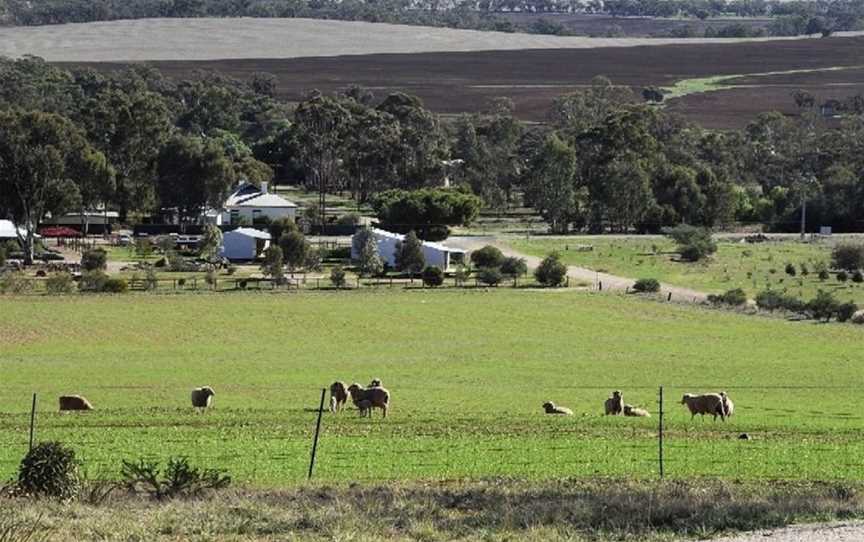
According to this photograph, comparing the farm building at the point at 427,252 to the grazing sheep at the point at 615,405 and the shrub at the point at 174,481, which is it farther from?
the shrub at the point at 174,481

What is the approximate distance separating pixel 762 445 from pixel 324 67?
17496cm

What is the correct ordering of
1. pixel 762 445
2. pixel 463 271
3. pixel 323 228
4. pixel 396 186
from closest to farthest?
pixel 762 445, pixel 463 271, pixel 323 228, pixel 396 186

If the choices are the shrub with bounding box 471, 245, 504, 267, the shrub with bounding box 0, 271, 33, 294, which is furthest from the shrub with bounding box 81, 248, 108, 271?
the shrub with bounding box 471, 245, 504, 267

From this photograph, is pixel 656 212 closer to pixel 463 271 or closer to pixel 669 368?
pixel 463 271

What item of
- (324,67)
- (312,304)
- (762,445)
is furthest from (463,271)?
(324,67)

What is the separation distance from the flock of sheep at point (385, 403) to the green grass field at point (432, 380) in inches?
16.5

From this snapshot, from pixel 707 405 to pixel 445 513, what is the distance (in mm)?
13332

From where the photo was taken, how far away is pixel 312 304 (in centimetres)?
5566

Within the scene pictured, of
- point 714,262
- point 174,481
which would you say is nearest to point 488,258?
point 714,262

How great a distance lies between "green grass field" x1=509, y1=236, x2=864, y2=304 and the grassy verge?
43856mm

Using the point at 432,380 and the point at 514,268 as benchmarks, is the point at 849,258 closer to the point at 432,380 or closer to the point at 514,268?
the point at 514,268

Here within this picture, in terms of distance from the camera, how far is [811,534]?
14.2 metres

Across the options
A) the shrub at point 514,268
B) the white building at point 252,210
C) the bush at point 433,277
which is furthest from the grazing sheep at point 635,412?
the white building at point 252,210

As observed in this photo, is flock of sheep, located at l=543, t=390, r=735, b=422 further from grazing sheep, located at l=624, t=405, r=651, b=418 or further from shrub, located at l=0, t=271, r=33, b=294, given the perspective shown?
shrub, located at l=0, t=271, r=33, b=294
